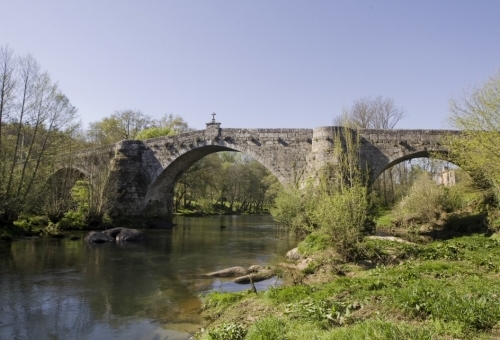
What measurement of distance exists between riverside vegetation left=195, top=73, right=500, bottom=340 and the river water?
1.13 m

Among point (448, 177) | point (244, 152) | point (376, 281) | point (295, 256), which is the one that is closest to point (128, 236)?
point (244, 152)

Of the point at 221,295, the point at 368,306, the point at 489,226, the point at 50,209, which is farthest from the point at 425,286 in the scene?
the point at 50,209

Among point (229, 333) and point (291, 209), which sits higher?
point (291, 209)

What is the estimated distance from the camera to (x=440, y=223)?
19.9 metres

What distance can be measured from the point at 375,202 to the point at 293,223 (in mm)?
3857

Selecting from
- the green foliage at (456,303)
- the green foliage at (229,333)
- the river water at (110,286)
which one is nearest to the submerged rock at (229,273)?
the river water at (110,286)

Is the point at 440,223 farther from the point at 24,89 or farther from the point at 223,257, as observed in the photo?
the point at 24,89

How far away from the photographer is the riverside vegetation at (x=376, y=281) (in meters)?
4.74

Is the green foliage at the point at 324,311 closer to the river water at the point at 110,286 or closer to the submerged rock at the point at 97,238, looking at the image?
the river water at the point at 110,286

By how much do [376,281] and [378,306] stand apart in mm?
1557

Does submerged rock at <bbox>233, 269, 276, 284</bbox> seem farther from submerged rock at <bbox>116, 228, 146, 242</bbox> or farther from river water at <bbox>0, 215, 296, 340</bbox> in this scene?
submerged rock at <bbox>116, 228, 146, 242</bbox>

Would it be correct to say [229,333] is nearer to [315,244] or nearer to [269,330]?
[269,330]

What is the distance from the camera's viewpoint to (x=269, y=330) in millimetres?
5113

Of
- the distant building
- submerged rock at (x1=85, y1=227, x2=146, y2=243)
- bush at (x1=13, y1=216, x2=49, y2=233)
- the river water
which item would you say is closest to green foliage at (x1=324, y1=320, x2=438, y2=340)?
the river water
